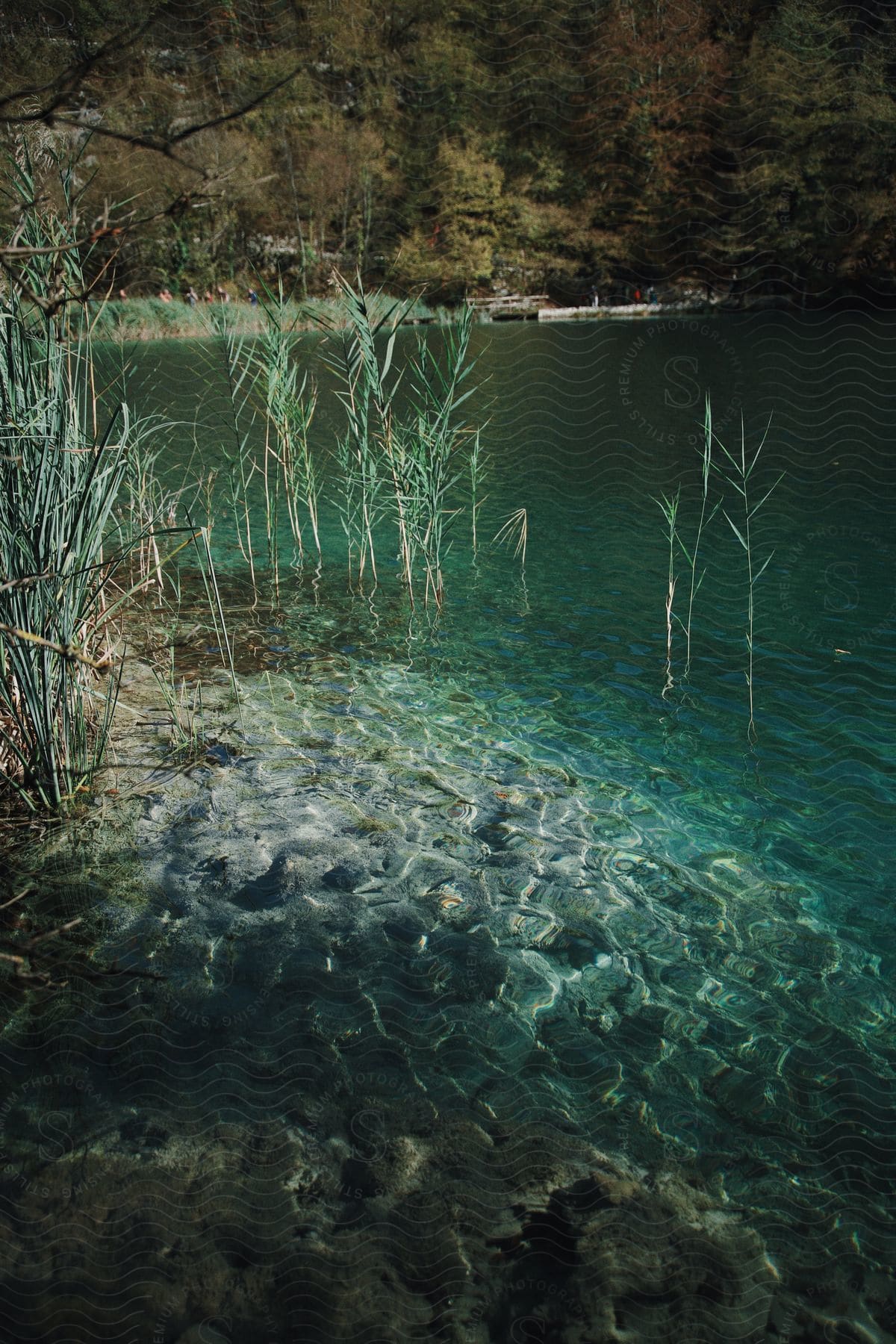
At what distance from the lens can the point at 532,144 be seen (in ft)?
130

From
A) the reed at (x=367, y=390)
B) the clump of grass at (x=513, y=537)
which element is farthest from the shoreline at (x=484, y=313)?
the reed at (x=367, y=390)

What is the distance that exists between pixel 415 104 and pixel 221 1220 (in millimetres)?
51355

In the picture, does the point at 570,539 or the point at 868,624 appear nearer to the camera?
the point at 868,624

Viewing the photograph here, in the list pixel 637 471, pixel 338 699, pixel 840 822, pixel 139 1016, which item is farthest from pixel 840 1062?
pixel 637 471

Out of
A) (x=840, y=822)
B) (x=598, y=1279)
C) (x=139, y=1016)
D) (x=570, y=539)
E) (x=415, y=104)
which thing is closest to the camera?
(x=598, y=1279)

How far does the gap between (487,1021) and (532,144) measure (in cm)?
4490

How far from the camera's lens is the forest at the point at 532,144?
2653cm

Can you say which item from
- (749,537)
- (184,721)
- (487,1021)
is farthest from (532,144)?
(487,1021)

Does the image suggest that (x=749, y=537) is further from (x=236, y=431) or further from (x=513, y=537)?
(x=236, y=431)

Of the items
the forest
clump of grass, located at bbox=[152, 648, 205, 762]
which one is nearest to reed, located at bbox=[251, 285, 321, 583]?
clump of grass, located at bbox=[152, 648, 205, 762]

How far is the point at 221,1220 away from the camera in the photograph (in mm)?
1536

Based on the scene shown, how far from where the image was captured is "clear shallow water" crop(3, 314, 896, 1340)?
148 centimetres

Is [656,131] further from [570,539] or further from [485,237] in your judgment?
[570,539]

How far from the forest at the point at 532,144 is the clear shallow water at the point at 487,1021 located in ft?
63.4
